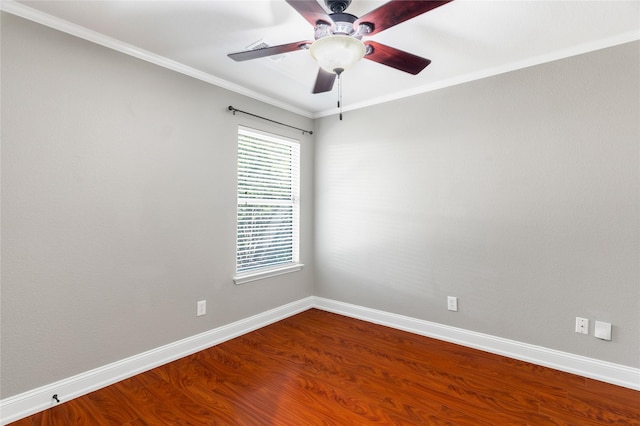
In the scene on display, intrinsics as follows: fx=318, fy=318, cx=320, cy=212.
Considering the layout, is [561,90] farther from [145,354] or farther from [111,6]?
[145,354]

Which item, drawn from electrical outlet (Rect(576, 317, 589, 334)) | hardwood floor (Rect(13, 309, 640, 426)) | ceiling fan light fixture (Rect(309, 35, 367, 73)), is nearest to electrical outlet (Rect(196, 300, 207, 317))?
hardwood floor (Rect(13, 309, 640, 426))

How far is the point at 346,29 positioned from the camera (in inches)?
69.1

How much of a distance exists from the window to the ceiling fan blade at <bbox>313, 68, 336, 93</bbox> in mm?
1142

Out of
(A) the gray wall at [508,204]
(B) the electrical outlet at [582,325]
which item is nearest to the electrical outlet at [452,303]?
(A) the gray wall at [508,204]

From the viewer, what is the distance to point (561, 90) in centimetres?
248

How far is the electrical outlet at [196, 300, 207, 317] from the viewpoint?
283 centimetres

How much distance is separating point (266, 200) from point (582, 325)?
2.97 metres

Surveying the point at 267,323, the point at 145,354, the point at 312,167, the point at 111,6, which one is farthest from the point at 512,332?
the point at 111,6

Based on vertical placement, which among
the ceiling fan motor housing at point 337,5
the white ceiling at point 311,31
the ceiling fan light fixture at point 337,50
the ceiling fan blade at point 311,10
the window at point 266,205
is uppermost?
the white ceiling at point 311,31

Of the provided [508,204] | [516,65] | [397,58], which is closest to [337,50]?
[397,58]

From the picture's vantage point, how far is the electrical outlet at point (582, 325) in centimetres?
237

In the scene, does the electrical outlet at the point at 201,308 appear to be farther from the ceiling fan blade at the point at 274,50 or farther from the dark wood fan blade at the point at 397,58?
the dark wood fan blade at the point at 397,58

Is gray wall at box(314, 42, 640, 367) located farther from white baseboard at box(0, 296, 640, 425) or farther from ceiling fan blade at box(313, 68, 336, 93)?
ceiling fan blade at box(313, 68, 336, 93)

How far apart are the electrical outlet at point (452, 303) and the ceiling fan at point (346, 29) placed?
6.86ft
